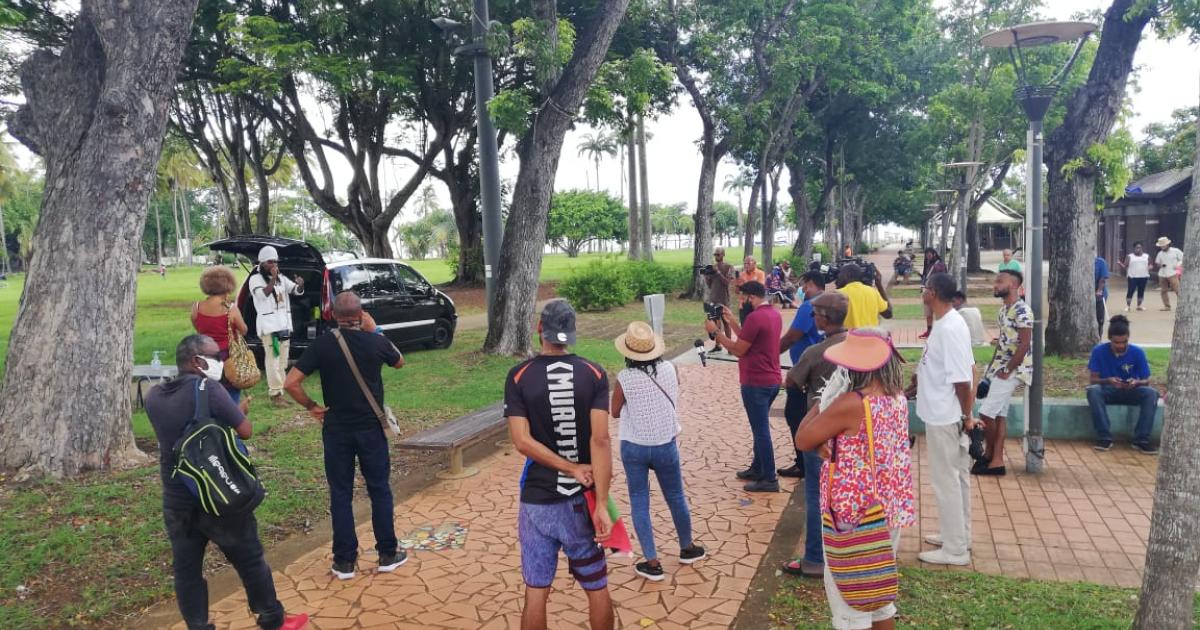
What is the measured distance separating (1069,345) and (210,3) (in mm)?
17719

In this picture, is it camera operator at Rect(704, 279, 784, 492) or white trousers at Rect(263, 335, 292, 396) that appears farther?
white trousers at Rect(263, 335, 292, 396)

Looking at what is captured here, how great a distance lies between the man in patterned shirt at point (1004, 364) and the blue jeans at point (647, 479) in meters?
3.04

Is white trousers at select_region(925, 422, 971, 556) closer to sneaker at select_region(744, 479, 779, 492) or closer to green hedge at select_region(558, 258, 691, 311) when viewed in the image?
sneaker at select_region(744, 479, 779, 492)

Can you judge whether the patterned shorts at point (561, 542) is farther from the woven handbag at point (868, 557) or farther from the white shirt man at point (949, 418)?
the white shirt man at point (949, 418)

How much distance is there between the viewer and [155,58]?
255 inches

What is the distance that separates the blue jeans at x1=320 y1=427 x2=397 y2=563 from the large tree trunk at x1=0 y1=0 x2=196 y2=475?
9.53ft

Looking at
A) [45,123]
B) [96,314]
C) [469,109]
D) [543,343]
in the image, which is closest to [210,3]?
[469,109]

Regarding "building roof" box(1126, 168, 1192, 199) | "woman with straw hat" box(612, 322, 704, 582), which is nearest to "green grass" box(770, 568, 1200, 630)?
"woman with straw hat" box(612, 322, 704, 582)

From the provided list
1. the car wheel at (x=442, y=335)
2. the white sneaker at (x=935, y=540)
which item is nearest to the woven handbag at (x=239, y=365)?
the white sneaker at (x=935, y=540)

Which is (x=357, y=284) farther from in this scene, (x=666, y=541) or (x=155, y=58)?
(x=666, y=541)

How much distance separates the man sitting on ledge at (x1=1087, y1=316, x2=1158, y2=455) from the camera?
6641mm

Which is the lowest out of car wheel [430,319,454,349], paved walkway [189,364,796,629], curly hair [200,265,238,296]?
paved walkway [189,364,796,629]

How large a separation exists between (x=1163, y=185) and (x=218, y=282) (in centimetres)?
2682

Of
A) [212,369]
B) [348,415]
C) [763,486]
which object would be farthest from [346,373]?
[763,486]
